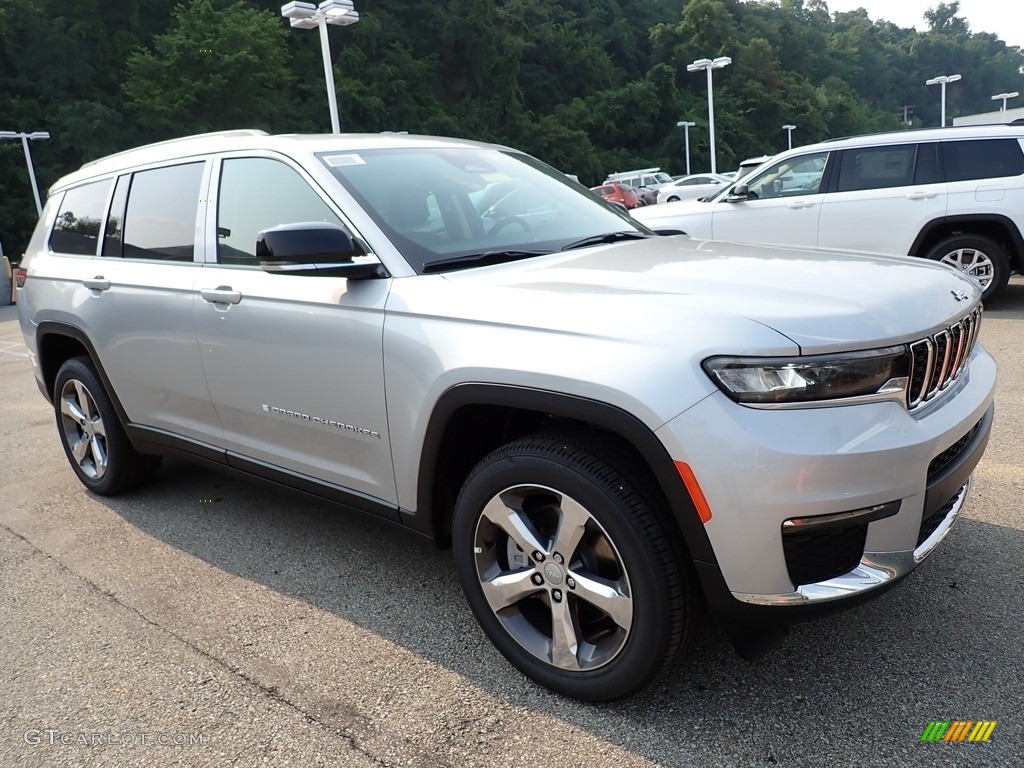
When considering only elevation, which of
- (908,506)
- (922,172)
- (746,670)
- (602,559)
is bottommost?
(746,670)

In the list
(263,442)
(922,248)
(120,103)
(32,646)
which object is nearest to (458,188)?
(263,442)

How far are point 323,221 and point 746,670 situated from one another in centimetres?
201

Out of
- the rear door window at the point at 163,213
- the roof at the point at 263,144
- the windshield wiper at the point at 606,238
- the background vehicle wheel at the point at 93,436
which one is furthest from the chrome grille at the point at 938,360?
the background vehicle wheel at the point at 93,436

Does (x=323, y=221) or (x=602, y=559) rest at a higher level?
(x=323, y=221)

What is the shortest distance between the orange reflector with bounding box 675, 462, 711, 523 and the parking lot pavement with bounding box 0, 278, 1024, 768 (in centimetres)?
67

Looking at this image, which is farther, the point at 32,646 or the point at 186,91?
the point at 186,91

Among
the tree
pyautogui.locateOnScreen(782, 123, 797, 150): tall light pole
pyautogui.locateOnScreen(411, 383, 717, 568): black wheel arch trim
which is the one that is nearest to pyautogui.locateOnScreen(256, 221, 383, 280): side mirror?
pyautogui.locateOnScreen(411, 383, 717, 568): black wheel arch trim

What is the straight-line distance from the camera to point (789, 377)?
79.0 inches

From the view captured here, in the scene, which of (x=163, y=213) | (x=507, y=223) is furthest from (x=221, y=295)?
(x=507, y=223)

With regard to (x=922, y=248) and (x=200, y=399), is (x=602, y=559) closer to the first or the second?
(x=200, y=399)

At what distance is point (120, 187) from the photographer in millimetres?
4051

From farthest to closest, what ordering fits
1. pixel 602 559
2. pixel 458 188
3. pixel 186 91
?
pixel 186 91 < pixel 458 188 < pixel 602 559

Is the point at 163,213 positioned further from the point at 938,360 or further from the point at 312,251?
the point at 938,360

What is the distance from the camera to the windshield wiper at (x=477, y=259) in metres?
2.76
